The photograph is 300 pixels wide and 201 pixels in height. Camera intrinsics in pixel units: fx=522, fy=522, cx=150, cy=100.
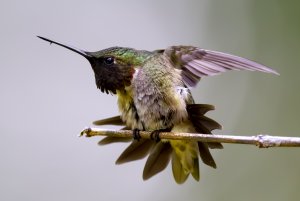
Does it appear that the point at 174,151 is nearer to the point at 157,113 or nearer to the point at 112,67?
the point at 157,113

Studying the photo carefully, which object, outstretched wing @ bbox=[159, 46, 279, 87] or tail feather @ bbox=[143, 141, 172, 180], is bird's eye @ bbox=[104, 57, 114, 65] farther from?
tail feather @ bbox=[143, 141, 172, 180]

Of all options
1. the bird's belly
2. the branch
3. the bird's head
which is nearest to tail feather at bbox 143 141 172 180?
the bird's belly

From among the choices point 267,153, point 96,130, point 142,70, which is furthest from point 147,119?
point 267,153

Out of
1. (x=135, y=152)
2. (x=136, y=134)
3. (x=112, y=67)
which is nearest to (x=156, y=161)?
(x=135, y=152)

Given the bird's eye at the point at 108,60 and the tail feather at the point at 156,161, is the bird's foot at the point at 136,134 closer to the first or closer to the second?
the tail feather at the point at 156,161

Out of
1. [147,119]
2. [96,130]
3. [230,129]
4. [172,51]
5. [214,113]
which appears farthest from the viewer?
[214,113]

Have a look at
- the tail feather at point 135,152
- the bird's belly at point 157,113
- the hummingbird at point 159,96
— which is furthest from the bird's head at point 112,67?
the tail feather at point 135,152

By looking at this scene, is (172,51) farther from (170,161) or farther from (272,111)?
(272,111)

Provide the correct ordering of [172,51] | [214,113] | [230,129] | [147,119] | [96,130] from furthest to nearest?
[214,113], [230,129], [172,51], [147,119], [96,130]
